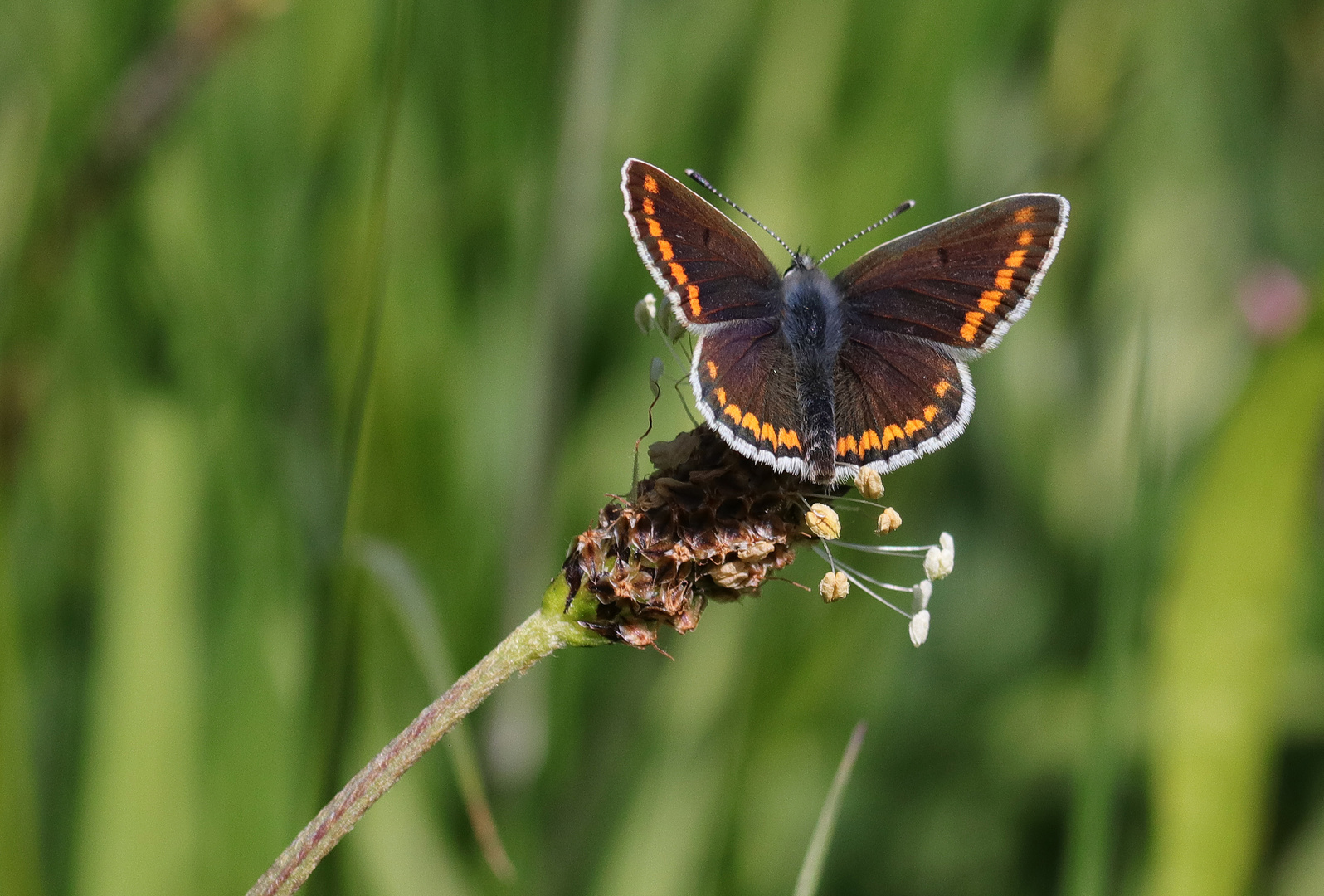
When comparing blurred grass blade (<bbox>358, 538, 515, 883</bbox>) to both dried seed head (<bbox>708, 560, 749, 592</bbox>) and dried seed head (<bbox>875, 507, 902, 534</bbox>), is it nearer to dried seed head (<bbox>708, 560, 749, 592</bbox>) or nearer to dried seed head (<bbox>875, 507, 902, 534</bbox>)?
dried seed head (<bbox>708, 560, 749, 592</bbox>)

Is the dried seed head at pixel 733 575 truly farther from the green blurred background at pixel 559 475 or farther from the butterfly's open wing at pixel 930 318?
the green blurred background at pixel 559 475

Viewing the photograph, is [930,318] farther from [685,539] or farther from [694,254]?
[685,539]

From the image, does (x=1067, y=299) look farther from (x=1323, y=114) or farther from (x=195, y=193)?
(x=195, y=193)

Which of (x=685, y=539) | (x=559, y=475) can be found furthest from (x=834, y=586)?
(x=559, y=475)

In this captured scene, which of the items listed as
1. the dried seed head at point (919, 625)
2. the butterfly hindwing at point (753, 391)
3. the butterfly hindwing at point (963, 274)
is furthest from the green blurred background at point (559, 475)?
the butterfly hindwing at point (753, 391)

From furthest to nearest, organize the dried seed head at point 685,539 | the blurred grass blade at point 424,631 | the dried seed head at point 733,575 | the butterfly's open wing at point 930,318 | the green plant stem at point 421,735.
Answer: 1. the butterfly's open wing at point 930,318
2. the blurred grass blade at point 424,631
3. the dried seed head at point 733,575
4. the dried seed head at point 685,539
5. the green plant stem at point 421,735

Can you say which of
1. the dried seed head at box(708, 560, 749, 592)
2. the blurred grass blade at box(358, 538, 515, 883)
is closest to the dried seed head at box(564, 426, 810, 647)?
the dried seed head at box(708, 560, 749, 592)

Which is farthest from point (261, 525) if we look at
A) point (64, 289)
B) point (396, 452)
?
point (64, 289)
